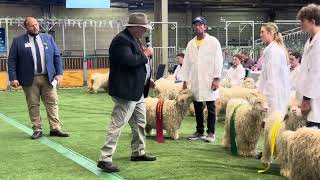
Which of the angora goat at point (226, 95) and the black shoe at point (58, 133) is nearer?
the black shoe at point (58, 133)

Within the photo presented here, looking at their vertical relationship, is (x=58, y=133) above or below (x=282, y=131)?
below

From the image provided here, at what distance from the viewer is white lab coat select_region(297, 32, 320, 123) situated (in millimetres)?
4258

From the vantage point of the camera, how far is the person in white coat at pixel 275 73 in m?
5.80

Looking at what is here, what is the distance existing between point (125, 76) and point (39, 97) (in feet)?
9.94

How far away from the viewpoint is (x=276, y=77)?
5816 mm

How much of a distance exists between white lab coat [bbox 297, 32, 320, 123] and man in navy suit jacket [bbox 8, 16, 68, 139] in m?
4.69

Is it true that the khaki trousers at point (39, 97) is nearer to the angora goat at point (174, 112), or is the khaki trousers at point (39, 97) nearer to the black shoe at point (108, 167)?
the angora goat at point (174, 112)

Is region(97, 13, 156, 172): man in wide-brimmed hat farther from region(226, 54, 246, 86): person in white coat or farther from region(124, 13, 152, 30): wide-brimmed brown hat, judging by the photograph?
region(226, 54, 246, 86): person in white coat

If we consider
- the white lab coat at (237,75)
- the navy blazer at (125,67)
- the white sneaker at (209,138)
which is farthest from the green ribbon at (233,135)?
the white lab coat at (237,75)

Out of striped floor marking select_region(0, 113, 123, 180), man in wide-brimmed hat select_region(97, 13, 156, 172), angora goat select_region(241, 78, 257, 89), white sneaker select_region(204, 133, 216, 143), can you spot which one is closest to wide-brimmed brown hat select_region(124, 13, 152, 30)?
man in wide-brimmed hat select_region(97, 13, 156, 172)

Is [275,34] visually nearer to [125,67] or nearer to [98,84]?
[125,67]

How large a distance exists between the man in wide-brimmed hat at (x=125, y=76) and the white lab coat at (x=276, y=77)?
4.64ft

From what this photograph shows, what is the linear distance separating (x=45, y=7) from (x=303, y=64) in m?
23.3

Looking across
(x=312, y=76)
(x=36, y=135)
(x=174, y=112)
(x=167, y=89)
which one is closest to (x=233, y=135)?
(x=174, y=112)
